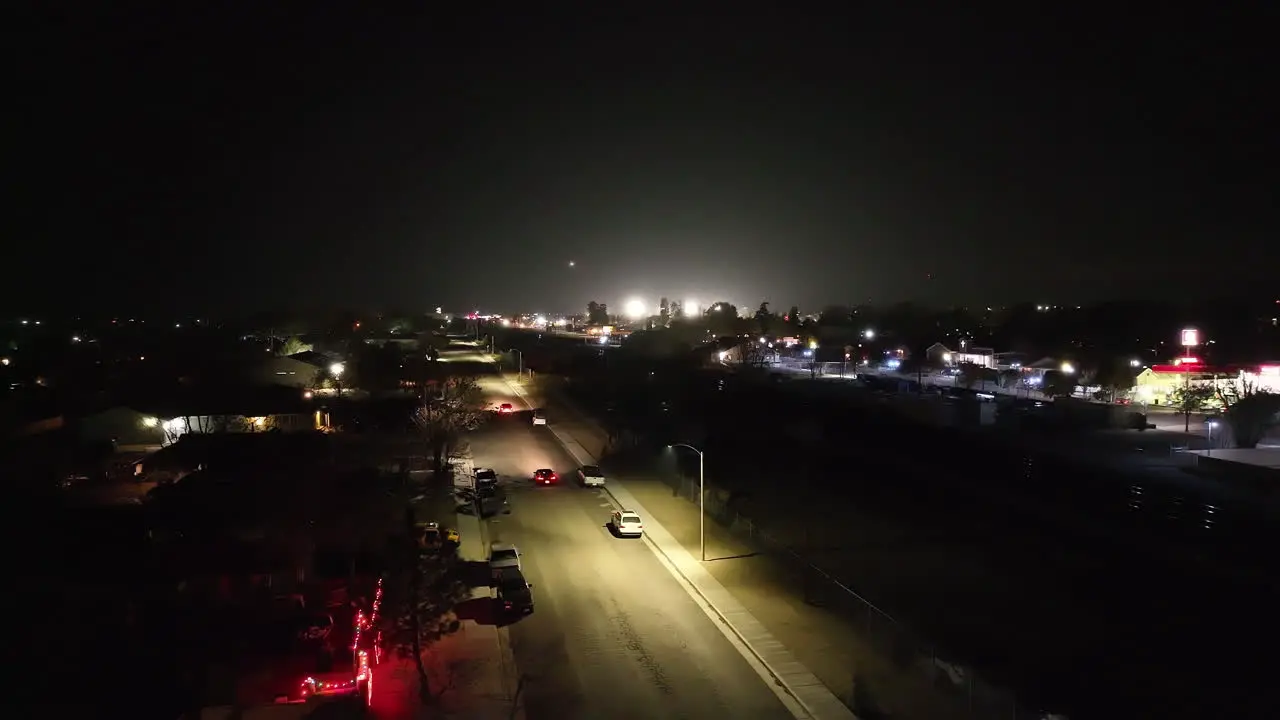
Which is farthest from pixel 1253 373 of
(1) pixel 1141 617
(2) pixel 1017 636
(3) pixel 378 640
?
(3) pixel 378 640

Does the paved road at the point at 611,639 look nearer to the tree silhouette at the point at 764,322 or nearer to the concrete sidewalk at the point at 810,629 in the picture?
the concrete sidewalk at the point at 810,629

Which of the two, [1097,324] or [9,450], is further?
[1097,324]

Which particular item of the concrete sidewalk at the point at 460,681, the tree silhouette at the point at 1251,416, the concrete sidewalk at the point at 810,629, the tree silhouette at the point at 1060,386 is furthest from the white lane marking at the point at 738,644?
the tree silhouette at the point at 1060,386

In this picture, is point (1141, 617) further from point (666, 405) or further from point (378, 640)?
point (666, 405)

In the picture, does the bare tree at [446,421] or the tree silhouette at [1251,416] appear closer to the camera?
the bare tree at [446,421]

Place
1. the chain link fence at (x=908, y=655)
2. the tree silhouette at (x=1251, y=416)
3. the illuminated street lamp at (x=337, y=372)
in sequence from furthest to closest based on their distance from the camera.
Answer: the illuminated street lamp at (x=337, y=372)
the tree silhouette at (x=1251, y=416)
the chain link fence at (x=908, y=655)

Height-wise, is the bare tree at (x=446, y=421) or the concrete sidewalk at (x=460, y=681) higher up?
the bare tree at (x=446, y=421)

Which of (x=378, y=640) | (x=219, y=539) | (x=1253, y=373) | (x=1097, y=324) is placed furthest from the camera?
(x=1097, y=324)

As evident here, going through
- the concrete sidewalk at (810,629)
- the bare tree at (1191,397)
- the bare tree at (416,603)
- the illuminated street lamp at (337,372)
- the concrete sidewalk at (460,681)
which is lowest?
the concrete sidewalk at (810,629)

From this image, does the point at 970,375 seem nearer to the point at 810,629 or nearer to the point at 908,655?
the point at 810,629
